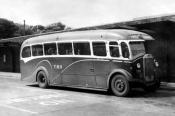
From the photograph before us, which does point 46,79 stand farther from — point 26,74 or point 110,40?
point 110,40

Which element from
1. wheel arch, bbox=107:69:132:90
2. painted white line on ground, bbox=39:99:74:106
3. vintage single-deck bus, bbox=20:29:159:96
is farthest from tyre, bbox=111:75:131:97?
painted white line on ground, bbox=39:99:74:106

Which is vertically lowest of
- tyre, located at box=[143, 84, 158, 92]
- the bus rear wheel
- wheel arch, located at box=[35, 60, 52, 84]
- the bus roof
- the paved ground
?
the paved ground

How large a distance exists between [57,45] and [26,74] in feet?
11.2

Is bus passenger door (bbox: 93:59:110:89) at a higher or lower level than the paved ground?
higher

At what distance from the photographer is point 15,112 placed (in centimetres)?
1003

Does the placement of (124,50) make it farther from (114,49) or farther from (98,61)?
(98,61)

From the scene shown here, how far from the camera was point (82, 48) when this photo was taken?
601 inches

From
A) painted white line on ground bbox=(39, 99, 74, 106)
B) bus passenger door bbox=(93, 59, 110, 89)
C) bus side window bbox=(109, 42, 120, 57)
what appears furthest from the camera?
bus passenger door bbox=(93, 59, 110, 89)

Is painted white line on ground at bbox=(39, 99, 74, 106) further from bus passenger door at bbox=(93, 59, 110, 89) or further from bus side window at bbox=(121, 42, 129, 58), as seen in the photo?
bus side window at bbox=(121, 42, 129, 58)

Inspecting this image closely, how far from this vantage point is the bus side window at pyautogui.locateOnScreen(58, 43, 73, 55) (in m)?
16.0

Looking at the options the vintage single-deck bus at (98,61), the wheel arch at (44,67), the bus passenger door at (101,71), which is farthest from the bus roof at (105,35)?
the wheel arch at (44,67)

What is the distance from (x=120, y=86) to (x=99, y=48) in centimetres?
200

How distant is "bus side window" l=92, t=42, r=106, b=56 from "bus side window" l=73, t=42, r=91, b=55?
39 cm

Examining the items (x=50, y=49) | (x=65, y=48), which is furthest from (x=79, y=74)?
(x=50, y=49)
